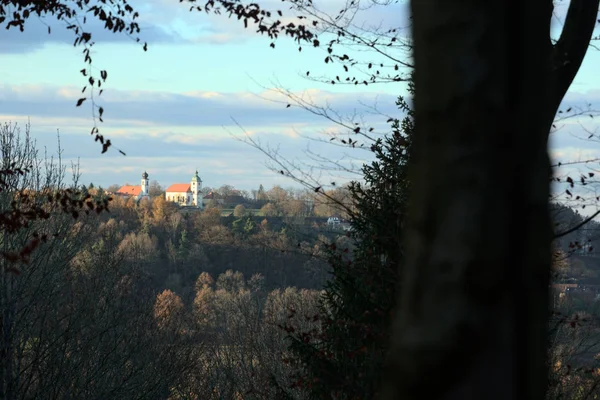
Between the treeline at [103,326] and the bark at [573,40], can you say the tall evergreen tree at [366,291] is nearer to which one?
the treeline at [103,326]

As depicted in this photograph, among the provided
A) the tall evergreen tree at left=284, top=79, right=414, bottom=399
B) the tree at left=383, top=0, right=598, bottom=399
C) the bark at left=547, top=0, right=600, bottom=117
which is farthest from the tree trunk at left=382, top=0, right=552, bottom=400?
the tall evergreen tree at left=284, top=79, right=414, bottom=399

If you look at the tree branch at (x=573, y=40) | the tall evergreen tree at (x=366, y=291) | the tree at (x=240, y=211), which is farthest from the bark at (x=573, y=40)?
the tree at (x=240, y=211)

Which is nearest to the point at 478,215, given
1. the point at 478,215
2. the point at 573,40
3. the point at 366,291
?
the point at 478,215

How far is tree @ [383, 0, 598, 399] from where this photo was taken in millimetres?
2422

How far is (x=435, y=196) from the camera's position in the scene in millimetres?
2525

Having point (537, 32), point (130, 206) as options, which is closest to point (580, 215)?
point (537, 32)

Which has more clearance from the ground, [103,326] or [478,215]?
[478,215]

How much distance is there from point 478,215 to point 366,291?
773cm

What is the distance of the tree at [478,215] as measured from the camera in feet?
7.95

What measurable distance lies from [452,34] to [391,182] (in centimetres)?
752

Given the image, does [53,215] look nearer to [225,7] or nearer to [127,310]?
[127,310]

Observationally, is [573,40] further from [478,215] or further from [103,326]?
[103,326]

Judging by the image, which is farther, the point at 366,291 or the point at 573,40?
the point at 366,291

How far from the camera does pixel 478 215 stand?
2.45 metres
